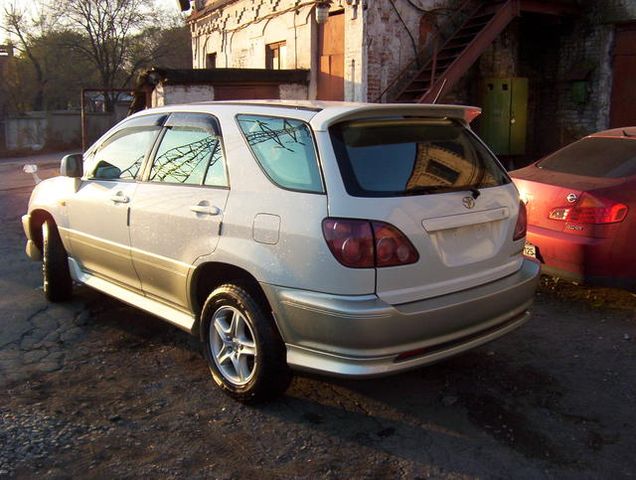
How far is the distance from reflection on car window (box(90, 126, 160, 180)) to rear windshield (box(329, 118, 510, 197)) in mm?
1702

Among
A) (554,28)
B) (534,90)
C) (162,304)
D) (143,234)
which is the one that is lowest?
(162,304)

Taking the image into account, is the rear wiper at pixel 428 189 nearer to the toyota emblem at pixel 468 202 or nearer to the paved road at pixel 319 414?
the toyota emblem at pixel 468 202

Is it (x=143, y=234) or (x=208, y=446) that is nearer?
(x=208, y=446)

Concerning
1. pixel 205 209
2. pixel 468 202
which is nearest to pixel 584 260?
pixel 468 202

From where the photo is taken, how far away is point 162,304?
4.29 metres

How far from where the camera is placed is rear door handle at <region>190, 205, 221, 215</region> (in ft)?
12.1

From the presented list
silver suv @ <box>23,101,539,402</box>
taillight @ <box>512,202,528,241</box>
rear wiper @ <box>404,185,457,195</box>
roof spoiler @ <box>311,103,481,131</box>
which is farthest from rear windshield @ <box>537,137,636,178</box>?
rear wiper @ <box>404,185,457,195</box>

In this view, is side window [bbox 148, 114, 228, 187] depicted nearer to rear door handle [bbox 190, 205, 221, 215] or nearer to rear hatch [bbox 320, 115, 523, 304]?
rear door handle [bbox 190, 205, 221, 215]

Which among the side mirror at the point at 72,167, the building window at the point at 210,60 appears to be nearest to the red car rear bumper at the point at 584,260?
the side mirror at the point at 72,167

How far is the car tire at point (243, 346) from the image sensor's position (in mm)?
3488

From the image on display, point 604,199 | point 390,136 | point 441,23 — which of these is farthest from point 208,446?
point 441,23

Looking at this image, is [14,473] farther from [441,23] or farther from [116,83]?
[116,83]

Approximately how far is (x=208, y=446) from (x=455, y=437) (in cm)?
128

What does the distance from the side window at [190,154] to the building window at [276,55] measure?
38.5 feet
